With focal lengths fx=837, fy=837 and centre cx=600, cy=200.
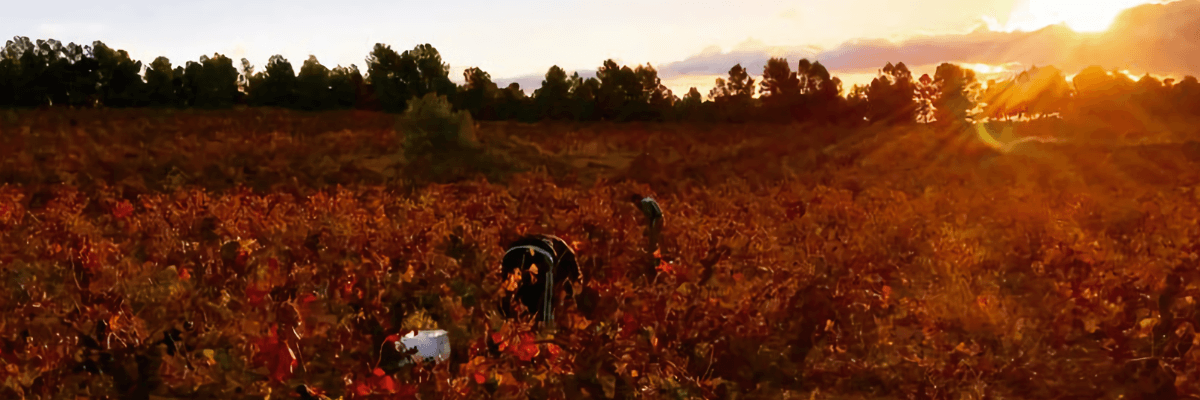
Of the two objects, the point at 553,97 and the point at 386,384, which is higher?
the point at 553,97

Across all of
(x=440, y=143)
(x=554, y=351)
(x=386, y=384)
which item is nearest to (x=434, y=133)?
(x=440, y=143)

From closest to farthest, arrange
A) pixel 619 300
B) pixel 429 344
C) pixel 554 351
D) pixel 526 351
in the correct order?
1. pixel 526 351
2. pixel 429 344
3. pixel 554 351
4. pixel 619 300

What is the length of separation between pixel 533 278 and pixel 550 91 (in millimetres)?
40736

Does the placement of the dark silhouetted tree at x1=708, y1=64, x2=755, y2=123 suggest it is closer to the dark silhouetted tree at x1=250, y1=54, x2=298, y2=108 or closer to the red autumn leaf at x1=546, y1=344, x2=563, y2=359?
the dark silhouetted tree at x1=250, y1=54, x2=298, y2=108

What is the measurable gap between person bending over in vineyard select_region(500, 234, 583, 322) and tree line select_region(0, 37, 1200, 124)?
32.0m

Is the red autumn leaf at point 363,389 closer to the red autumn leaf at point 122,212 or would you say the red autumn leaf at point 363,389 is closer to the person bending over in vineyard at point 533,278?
the person bending over in vineyard at point 533,278

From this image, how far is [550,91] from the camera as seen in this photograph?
4600 cm

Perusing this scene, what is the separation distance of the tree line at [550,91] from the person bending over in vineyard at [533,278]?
32045 mm

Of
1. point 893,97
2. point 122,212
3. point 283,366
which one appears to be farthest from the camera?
point 893,97

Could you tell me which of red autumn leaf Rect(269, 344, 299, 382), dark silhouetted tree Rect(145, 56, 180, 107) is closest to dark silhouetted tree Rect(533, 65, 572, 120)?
dark silhouetted tree Rect(145, 56, 180, 107)

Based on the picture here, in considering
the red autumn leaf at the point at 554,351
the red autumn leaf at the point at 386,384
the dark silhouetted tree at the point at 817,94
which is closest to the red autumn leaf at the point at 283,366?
the red autumn leaf at the point at 386,384

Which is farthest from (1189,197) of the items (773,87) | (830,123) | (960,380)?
(773,87)

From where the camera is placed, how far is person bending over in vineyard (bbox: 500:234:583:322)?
580cm

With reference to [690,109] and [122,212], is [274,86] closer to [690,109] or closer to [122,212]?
[690,109]
